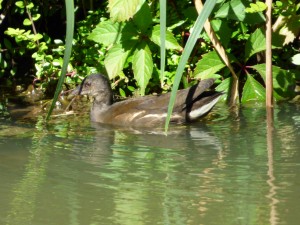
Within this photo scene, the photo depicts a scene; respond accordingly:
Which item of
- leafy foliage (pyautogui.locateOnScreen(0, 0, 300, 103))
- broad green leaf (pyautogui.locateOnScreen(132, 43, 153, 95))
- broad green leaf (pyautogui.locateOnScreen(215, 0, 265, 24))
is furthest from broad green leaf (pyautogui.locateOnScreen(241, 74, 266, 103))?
broad green leaf (pyautogui.locateOnScreen(132, 43, 153, 95))

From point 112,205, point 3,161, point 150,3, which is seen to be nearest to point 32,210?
point 112,205

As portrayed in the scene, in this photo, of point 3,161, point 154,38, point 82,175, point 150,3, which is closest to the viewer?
point 82,175

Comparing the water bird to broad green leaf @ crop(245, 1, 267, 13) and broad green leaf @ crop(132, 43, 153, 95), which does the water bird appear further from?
broad green leaf @ crop(245, 1, 267, 13)

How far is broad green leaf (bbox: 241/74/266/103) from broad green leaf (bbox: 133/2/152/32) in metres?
1.12

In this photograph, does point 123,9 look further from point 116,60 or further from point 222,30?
point 222,30

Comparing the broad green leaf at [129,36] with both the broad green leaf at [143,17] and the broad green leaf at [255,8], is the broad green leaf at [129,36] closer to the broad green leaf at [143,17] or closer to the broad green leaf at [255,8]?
the broad green leaf at [143,17]

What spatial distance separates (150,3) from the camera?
26.6 feet

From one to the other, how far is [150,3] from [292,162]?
10.2 feet

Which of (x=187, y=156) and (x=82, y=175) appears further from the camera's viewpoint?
(x=187, y=156)

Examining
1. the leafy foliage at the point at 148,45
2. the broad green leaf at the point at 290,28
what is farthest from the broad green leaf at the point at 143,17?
the broad green leaf at the point at 290,28

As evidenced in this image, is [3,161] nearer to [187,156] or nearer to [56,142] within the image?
[56,142]

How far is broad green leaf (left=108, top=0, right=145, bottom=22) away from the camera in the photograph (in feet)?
22.0

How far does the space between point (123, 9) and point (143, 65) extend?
3.05ft

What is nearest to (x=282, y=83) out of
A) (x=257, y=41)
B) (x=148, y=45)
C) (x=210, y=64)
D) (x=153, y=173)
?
(x=257, y=41)
